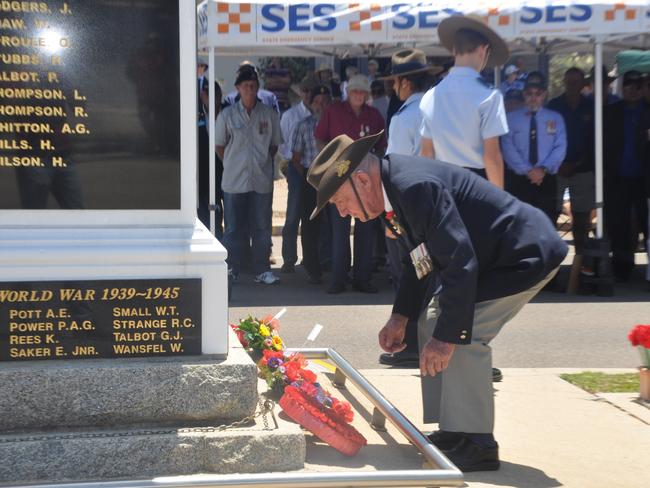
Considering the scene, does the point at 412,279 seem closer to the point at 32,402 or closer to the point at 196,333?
the point at 196,333

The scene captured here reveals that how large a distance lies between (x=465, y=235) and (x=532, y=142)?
5.93m

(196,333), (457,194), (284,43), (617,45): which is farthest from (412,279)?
(617,45)

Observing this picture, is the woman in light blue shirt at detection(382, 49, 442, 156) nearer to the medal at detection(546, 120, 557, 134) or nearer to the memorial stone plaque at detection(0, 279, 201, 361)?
the medal at detection(546, 120, 557, 134)

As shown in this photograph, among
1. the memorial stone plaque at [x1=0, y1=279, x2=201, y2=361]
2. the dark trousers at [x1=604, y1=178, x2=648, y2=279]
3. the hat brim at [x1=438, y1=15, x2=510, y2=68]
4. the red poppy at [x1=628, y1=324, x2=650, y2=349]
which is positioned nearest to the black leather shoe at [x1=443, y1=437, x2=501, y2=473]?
the memorial stone plaque at [x1=0, y1=279, x2=201, y2=361]

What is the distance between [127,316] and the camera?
15.8 feet

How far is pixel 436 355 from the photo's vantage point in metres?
4.69

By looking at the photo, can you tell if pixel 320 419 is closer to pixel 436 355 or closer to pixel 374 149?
pixel 436 355

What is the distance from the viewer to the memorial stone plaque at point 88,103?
477 cm

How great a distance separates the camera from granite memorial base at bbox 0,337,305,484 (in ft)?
15.0

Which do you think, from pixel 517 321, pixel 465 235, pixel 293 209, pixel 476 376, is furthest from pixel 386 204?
pixel 293 209

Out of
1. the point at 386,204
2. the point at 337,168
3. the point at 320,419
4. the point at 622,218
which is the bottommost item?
the point at 320,419

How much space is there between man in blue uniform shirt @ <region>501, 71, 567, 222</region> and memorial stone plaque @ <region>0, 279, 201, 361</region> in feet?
19.7

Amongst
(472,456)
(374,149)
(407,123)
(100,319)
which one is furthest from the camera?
(374,149)

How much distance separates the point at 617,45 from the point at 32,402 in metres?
10.3
